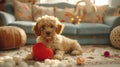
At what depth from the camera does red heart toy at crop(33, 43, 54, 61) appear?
247 cm

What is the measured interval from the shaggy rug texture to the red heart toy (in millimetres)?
347

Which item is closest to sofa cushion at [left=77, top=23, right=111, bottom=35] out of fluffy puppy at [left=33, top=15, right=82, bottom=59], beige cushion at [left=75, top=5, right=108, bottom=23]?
beige cushion at [left=75, top=5, right=108, bottom=23]

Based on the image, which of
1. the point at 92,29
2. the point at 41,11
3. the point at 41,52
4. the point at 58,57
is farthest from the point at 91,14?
the point at 41,52

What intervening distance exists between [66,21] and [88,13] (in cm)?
50

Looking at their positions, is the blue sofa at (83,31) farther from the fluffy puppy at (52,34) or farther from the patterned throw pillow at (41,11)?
the fluffy puppy at (52,34)

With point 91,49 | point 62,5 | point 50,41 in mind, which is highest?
point 62,5

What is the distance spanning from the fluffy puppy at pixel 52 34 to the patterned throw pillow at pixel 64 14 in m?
1.21

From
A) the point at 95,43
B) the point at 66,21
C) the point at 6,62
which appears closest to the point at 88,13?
the point at 66,21

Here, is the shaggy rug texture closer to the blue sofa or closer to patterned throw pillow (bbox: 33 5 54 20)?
the blue sofa

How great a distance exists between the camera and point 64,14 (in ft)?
13.4

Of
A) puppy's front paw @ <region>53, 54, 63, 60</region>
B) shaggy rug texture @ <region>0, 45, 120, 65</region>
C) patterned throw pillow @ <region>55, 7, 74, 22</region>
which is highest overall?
patterned throw pillow @ <region>55, 7, 74, 22</region>

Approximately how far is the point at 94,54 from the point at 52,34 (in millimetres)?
778

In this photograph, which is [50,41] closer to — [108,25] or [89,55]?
[89,55]

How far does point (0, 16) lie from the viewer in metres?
3.59
